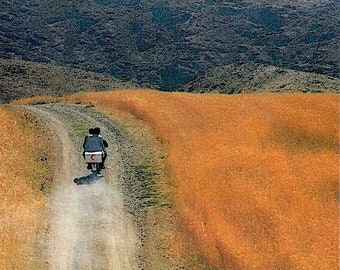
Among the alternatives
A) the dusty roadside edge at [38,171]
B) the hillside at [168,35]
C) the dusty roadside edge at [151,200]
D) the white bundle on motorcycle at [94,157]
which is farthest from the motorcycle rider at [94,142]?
the hillside at [168,35]

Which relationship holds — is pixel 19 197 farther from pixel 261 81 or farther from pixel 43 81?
pixel 43 81

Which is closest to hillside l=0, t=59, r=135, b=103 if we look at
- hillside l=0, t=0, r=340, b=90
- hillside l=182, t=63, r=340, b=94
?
hillside l=182, t=63, r=340, b=94

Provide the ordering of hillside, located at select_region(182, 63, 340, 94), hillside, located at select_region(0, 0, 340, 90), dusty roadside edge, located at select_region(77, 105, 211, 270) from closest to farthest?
dusty roadside edge, located at select_region(77, 105, 211, 270) < hillside, located at select_region(182, 63, 340, 94) < hillside, located at select_region(0, 0, 340, 90)

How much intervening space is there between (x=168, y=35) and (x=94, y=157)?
107131mm

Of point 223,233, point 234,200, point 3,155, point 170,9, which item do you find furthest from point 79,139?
point 170,9

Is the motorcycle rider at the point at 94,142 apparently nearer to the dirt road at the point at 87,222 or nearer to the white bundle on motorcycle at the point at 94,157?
the white bundle on motorcycle at the point at 94,157

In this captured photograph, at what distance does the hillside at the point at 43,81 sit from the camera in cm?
7644

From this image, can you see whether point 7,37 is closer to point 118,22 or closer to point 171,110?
point 118,22

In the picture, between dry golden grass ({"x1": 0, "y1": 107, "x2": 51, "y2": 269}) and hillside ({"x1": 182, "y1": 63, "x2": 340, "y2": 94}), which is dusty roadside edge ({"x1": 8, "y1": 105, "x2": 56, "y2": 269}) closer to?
dry golden grass ({"x1": 0, "y1": 107, "x2": 51, "y2": 269})

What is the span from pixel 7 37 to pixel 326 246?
111598 millimetres

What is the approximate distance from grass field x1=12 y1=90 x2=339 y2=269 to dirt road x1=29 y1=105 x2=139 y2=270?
2.29 metres

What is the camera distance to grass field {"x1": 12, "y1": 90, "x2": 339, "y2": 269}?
1745 centimetres

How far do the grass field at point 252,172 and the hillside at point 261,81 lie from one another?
119 feet

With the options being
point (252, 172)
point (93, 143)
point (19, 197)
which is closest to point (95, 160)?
point (93, 143)
